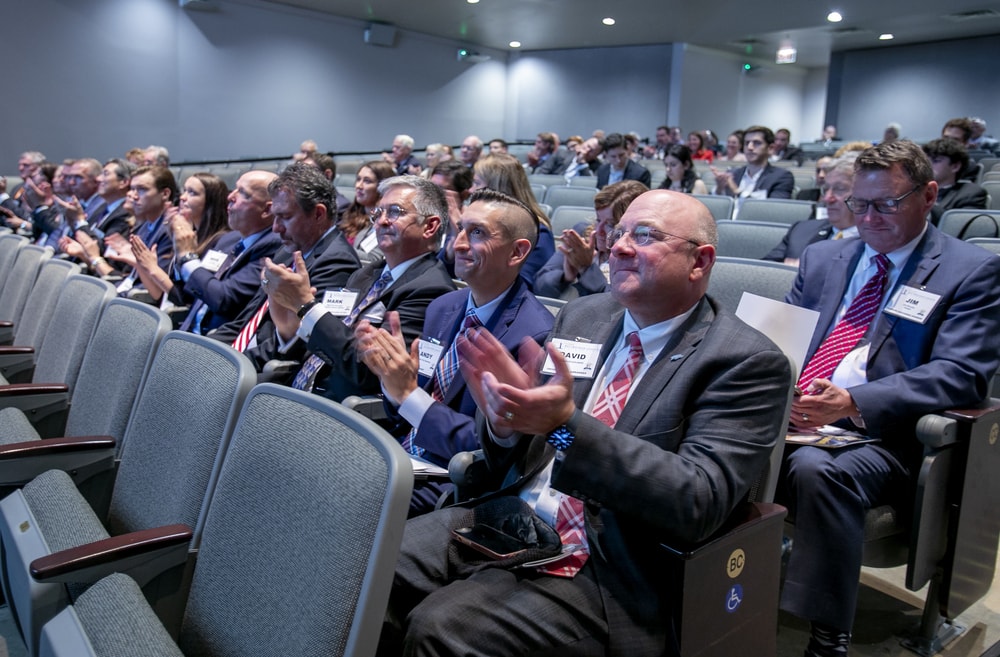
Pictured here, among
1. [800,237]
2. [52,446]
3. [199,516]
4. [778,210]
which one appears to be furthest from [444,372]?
[778,210]

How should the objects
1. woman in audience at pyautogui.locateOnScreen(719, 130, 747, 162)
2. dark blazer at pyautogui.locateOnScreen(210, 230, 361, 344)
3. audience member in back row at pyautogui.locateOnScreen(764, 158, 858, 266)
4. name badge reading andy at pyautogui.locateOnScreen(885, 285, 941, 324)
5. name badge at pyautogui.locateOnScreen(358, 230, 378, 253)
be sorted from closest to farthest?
name badge reading andy at pyautogui.locateOnScreen(885, 285, 941, 324) → dark blazer at pyautogui.locateOnScreen(210, 230, 361, 344) → audience member in back row at pyautogui.locateOnScreen(764, 158, 858, 266) → name badge at pyautogui.locateOnScreen(358, 230, 378, 253) → woman in audience at pyautogui.locateOnScreen(719, 130, 747, 162)

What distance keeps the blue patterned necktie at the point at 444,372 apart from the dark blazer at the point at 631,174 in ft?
14.9

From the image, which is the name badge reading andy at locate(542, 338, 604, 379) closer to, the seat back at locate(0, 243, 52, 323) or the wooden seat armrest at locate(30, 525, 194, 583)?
the wooden seat armrest at locate(30, 525, 194, 583)

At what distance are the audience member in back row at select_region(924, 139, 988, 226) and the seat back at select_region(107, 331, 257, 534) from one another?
4.12 m

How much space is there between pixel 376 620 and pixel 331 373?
5.32ft

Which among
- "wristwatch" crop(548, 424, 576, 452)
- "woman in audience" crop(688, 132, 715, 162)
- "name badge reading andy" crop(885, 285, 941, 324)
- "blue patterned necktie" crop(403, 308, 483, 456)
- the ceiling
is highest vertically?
the ceiling

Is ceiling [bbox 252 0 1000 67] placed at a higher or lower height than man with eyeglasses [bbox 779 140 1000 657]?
higher

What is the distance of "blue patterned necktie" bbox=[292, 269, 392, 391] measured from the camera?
96.3 inches

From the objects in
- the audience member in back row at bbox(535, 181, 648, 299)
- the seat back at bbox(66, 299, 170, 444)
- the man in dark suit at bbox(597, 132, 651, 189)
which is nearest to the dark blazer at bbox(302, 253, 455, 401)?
the seat back at bbox(66, 299, 170, 444)

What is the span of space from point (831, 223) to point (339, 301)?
7.25ft

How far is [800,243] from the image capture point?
3.50m

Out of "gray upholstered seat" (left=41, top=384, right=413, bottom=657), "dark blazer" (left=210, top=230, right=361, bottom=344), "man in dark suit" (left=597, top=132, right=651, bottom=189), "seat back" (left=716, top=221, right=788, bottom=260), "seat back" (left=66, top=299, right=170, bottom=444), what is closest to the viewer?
"gray upholstered seat" (left=41, top=384, right=413, bottom=657)

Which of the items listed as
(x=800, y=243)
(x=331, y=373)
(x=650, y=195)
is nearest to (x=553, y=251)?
(x=800, y=243)

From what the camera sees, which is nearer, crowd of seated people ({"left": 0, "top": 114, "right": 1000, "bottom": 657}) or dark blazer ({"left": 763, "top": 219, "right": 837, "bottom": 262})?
crowd of seated people ({"left": 0, "top": 114, "right": 1000, "bottom": 657})
